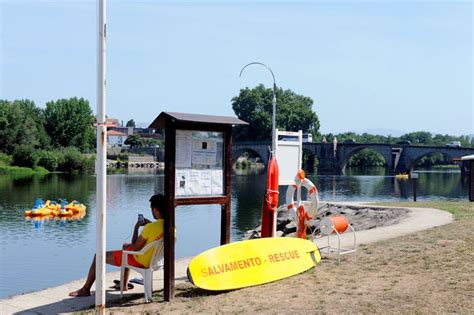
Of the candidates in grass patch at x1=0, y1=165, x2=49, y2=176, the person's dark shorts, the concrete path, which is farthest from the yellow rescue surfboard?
grass patch at x1=0, y1=165, x2=49, y2=176

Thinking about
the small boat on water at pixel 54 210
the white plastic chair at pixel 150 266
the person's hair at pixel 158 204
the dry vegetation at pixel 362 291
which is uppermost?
the person's hair at pixel 158 204

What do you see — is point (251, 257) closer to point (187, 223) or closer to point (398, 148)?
point (187, 223)

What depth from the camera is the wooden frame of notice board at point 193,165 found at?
27.9ft

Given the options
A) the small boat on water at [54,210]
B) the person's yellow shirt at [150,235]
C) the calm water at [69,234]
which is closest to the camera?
the person's yellow shirt at [150,235]

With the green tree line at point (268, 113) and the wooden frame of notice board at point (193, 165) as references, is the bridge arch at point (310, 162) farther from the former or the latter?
the wooden frame of notice board at point (193, 165)

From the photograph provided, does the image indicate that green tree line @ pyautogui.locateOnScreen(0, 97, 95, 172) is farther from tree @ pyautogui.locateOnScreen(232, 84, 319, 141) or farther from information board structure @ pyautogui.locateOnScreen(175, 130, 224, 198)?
information board structure @ pyautogui.locateOnScreen(175, 130, 224, 198)

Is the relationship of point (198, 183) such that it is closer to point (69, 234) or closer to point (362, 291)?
point (362, 291)

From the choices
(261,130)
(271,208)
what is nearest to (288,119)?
(261,130)

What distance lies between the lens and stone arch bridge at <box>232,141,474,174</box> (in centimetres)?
9156

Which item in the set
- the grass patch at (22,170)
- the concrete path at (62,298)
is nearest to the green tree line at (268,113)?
the grass patch at (22,170)

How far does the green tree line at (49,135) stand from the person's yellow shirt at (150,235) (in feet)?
235

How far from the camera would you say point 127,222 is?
28547 millimetres

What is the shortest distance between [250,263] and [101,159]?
312cm

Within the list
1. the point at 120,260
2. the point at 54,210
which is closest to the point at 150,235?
the point at 120,260
